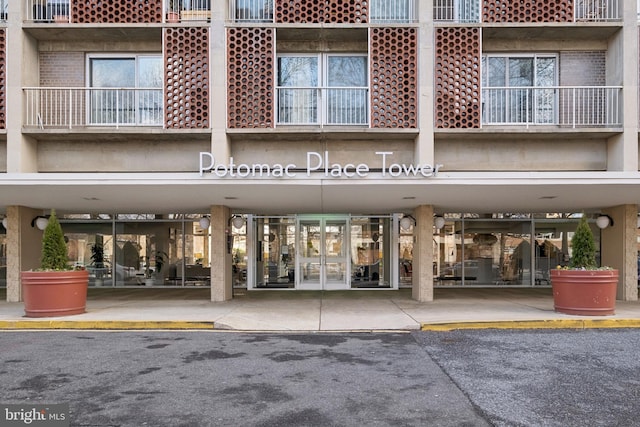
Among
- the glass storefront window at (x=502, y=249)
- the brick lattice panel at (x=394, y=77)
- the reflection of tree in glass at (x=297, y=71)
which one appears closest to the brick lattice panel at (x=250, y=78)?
the reflection of tree in glass at (x=297, y=71)

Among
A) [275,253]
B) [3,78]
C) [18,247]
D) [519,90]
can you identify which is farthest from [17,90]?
[519,90]

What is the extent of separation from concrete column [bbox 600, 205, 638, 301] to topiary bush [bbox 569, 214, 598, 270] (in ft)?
12.4

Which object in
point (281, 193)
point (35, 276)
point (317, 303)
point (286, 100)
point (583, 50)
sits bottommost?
point (317, 303)

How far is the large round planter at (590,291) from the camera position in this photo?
35.2 feet

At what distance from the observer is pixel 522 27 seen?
12781 mm

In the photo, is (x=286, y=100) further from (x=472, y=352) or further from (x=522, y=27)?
(x=472, y=352)

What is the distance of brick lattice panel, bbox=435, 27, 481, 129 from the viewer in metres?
12.5

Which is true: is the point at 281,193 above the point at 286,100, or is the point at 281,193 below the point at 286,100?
below

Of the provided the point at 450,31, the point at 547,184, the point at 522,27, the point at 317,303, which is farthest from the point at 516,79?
the point at 317,303

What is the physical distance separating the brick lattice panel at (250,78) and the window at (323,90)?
601 millimetres

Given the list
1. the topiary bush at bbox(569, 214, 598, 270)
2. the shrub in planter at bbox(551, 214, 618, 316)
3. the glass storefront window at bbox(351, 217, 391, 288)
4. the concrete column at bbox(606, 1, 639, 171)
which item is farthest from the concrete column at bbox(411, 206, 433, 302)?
the concrete column at bbox(606, 1, 639, 171)

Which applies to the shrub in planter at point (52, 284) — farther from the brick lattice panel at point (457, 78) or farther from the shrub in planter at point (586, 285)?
the shrub in planter at point (586, 285)

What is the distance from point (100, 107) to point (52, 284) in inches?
199

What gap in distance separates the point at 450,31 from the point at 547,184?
4429 millimetres
